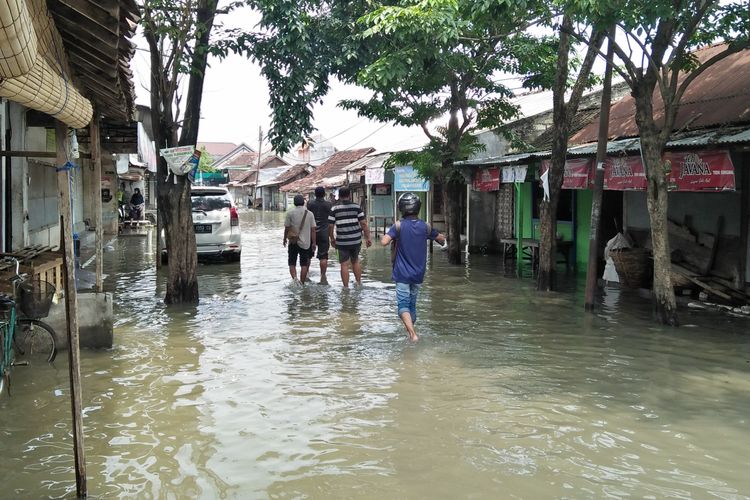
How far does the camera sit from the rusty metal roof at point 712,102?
10.3 metres

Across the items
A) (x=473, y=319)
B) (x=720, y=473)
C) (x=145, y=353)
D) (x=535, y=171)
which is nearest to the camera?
(x=720, y=473)

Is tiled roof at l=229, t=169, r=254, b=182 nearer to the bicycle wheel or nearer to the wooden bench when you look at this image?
the wooden bench

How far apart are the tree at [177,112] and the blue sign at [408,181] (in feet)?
39.9

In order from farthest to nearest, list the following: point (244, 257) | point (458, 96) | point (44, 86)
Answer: point (244, 257), point (458, 96), point (44, 86)

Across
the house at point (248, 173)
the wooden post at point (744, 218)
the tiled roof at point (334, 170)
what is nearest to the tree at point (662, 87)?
the wooden post at point (744, 218)

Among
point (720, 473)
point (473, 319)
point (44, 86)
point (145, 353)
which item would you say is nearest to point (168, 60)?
point (145, 353)

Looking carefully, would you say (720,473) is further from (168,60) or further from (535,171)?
(535,171)

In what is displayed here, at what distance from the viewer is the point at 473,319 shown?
32.7ft

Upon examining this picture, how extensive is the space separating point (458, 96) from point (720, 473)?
42.2 feet

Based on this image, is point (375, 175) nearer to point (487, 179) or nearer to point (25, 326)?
point (487, 179)

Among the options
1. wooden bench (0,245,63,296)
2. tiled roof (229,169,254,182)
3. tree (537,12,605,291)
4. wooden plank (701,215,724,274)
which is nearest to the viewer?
wooden bench (0,245,63,296)

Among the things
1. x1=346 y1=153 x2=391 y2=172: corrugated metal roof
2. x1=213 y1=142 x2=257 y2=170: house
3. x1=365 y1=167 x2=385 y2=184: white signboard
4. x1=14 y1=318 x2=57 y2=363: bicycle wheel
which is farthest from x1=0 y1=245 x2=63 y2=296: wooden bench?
x1=213 y1=142 x2=257 y2=170: house

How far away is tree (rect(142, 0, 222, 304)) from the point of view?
10281mm

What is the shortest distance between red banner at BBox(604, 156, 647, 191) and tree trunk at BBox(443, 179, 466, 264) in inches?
226
